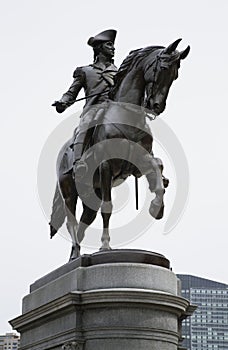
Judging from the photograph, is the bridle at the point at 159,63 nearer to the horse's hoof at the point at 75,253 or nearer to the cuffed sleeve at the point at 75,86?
the cuffed sleeve at the point at 75,86

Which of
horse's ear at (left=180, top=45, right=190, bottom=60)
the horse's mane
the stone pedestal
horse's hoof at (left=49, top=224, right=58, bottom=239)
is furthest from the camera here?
horse's hoof at (left=49, top=224, right=58, bottom=239)

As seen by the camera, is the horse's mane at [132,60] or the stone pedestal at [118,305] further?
the horse's mane at [132,60]

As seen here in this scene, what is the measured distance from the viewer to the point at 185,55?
43.5 feet

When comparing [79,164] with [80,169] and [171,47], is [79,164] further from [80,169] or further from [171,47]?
[171,47]

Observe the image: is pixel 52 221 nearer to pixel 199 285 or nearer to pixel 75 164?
pixel 75 164

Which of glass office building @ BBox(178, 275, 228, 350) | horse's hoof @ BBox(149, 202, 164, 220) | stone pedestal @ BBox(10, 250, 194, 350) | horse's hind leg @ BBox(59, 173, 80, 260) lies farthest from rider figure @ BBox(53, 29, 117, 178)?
glass office building @ BBox(178, 275, 228, 350)

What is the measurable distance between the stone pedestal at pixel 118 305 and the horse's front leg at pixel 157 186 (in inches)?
26.6

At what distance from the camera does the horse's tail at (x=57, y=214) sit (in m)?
15.6

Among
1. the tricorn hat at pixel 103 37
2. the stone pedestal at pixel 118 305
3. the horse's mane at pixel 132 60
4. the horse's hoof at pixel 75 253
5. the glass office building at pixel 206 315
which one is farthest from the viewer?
the glass office building at pixel 206 315

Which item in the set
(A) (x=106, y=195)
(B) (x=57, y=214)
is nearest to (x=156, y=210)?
(A) (x=106, y=195)

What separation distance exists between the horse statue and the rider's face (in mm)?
1577

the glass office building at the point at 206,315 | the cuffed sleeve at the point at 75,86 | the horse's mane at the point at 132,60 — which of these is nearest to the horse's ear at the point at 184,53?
the horse's mane at the point at 132,60

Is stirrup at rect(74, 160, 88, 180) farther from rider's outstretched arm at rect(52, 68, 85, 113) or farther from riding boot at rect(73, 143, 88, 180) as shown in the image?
rider's outstretched arm at rect(52, 68, 85, 113)

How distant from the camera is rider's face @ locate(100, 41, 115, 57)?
1545 centimetres
